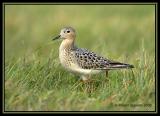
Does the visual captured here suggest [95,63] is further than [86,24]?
No

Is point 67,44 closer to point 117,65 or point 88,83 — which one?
point 88,83

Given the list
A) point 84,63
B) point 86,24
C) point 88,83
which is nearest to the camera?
point 88,83

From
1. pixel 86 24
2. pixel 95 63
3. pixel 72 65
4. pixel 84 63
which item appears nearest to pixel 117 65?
pixel 95 63

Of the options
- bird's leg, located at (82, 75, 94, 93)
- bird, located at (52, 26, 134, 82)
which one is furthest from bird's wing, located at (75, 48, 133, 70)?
bird's leg, located at (82, 75, 94, 93)

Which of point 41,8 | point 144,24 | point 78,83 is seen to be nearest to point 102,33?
point 144,24

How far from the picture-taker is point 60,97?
30.1 ft

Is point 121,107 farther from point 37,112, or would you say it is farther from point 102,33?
point 102,33

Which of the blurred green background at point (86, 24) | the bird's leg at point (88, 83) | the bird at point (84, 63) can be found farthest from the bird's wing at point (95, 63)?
the blurred green background at point (86, 24)

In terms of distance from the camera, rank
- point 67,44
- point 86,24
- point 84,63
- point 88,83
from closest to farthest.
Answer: point 88,83
point 84,63
point 67,44
point 86,24

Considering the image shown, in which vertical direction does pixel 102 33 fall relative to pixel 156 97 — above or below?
above

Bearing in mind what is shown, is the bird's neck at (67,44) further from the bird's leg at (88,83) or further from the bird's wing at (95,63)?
the bird's leg at (88,83)

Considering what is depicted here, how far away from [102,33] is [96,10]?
→ 2817mm

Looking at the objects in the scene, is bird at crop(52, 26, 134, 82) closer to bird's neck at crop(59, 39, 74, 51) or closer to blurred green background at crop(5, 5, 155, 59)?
bird's neck at crop(59, 39, 74, 51)

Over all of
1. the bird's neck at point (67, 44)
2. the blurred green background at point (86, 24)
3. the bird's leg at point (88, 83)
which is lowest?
the bird's leg at point (88, 83)
